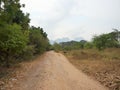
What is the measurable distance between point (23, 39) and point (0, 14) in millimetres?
6204

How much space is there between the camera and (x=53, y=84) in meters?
15.2

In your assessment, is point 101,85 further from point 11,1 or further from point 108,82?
point 11,1

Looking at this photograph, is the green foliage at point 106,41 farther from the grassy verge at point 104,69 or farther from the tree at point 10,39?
the tree at point 10,39

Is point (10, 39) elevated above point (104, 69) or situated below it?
above

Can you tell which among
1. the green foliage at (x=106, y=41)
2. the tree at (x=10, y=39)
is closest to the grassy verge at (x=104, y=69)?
the tree at (x=10, y=39)

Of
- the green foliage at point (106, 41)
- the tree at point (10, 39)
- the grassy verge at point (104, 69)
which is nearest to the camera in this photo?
the grassy verge at point (104, 69)

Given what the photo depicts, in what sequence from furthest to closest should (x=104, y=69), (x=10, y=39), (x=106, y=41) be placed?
(x=106, y=41) → (x=10, y=39) → (x=104, y=69)

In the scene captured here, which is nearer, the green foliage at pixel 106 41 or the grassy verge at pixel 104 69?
the grassy verge at pixel 104 69

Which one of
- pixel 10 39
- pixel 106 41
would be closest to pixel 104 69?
pixel 10 39

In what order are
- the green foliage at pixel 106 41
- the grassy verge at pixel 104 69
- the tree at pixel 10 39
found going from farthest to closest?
the green foliage at pixel 106 41, the tree at pixel 10 39, the grassy verge at pixel 104 69

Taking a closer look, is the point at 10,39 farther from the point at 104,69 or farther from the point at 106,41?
the point at 106,41

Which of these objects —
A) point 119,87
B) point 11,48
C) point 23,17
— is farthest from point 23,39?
point 119,87

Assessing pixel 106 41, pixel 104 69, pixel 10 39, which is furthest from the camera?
pixel 106 41

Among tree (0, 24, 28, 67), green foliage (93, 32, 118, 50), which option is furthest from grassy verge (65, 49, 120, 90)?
green foliage (93, 32, 118, 50)
